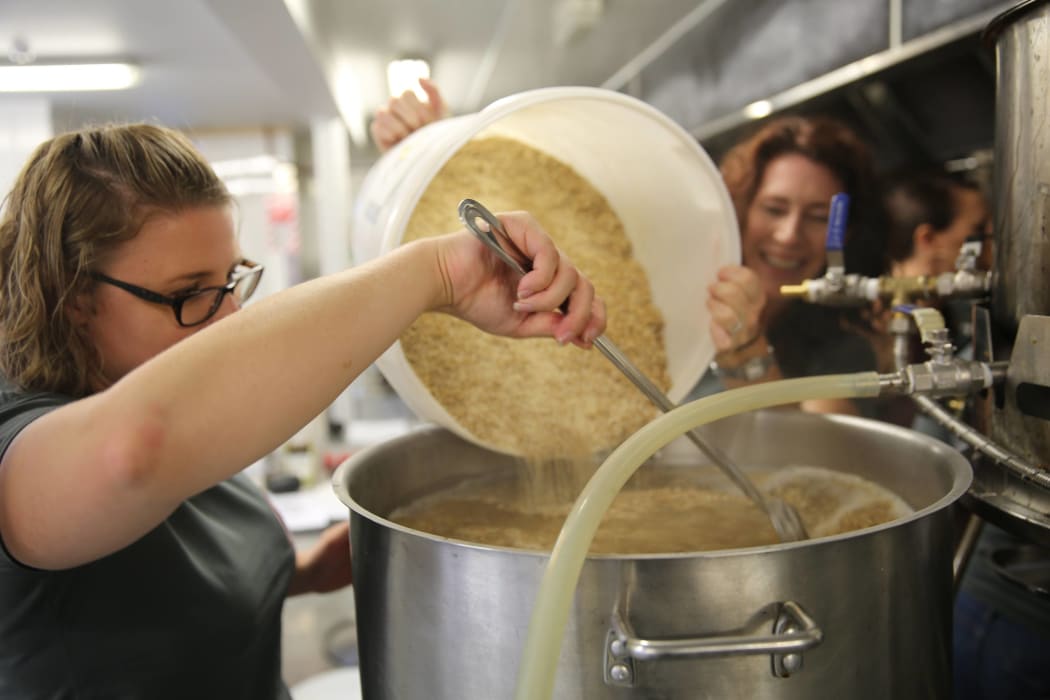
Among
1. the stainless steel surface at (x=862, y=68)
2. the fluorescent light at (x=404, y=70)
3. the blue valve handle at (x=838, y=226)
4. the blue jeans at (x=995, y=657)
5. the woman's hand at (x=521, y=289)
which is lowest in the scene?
the blue jeans at (x=995, y=657)

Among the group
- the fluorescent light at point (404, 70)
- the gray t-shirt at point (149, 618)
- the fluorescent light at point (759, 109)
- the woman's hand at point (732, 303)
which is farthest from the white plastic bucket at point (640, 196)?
the fluorescent light at point (404, 70)

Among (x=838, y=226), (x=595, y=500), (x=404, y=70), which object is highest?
(x=404, y=70)

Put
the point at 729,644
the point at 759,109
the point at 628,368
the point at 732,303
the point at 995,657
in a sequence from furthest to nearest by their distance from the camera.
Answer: the point at 759,109
the point at 995,657
the point at 732,303
the point at 628,368
the point at 729,644

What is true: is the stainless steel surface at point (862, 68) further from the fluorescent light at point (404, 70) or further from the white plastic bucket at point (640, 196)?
the fluorescent light at point (404, 70)

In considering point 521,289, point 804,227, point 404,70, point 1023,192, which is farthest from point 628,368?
point 404,70

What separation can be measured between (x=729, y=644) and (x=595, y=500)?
0.42 feet

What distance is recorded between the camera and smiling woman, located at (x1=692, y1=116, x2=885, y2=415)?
5.01ft

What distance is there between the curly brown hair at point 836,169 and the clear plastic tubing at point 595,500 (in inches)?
40.0

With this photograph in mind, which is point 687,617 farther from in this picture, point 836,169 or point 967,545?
point 836,169

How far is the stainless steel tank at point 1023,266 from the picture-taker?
0.60 metres

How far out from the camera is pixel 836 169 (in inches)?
63.7

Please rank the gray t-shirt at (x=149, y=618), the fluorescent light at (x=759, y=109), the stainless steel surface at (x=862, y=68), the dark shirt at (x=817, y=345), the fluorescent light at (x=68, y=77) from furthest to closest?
the fluorescent light at (x=68, y=77)
the fluorescent light at (x=759, y=109)
the dark shirt at (x=817, y=345)
the stainless steel surface at (x=862, y=68)
the gray t-shirt at (x=149, y=618)

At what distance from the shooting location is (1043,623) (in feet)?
2.81

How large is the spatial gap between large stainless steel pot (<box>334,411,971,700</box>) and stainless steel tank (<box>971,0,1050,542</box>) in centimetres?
4
